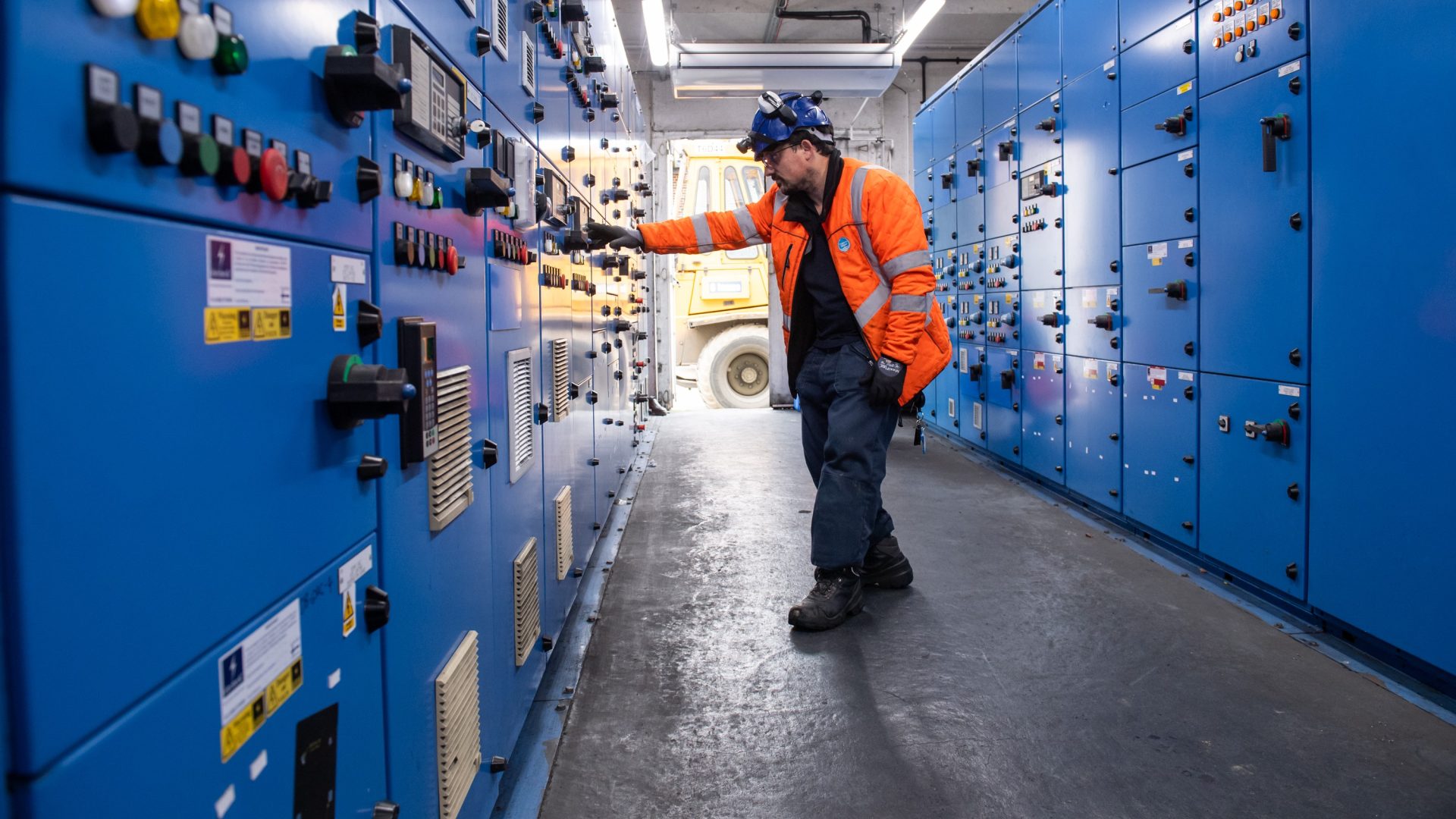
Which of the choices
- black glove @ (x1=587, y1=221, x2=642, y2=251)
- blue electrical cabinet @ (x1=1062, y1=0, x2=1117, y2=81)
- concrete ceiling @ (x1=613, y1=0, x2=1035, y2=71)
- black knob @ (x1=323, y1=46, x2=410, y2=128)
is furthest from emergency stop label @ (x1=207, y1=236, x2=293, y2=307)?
concrete ceiling @ (x1=613, y1=0, x2=1035, y2=71)

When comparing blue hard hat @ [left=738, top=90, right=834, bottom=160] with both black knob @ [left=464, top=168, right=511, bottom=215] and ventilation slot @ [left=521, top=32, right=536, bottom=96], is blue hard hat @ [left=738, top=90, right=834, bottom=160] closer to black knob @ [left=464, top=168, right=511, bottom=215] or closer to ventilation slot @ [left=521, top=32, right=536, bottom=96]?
ventilation slot @ [left=521, top=32, right=536, bottom=96]

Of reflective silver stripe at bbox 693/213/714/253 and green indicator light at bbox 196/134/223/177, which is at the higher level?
reflective silver stripe at bbox 693/213/714/253

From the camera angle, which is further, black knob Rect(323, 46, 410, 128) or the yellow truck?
the yellow truck

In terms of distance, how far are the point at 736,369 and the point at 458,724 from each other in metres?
8.53

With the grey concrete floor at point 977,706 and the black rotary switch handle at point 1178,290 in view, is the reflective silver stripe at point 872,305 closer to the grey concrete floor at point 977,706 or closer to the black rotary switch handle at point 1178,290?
the grey concrete floor at point 977,706

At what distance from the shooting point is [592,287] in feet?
11.9

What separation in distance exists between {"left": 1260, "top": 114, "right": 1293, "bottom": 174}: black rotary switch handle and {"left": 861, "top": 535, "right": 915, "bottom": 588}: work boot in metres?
1.86

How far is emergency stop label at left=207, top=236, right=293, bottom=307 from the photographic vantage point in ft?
2.84

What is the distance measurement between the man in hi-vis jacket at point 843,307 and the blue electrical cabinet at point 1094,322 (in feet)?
5.06

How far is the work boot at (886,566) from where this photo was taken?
3.50m

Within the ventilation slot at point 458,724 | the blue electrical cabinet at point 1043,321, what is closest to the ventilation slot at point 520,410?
the ventilation slot at point 458,724

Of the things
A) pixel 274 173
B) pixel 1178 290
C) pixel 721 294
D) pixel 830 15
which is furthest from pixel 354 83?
pixel 721 294

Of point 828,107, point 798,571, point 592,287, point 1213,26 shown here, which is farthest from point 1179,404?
point 828,107

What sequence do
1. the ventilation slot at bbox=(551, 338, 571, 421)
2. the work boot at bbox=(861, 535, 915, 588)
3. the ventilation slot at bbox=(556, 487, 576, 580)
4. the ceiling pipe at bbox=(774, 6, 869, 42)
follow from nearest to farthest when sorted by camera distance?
the ventilation slot at bbox=(551, 338, 571, 421)
the ventilation slot at bbox=(556, 487, 576, 580)
the work boot at bbox=(861, 535, 915, 588)
the ceiling pipe at bbox=(774, 6, 869, 42)
